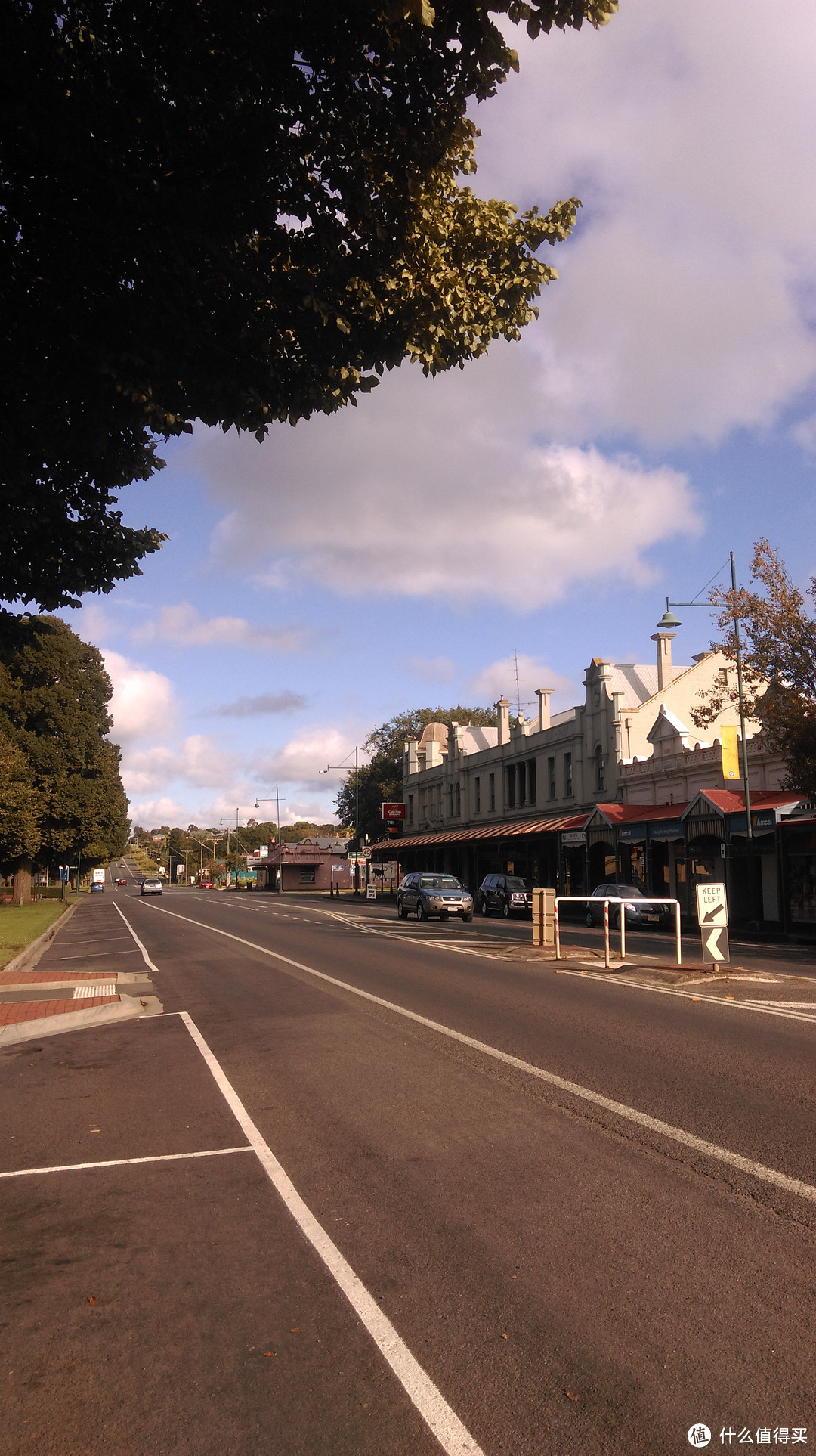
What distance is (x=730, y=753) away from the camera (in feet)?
101

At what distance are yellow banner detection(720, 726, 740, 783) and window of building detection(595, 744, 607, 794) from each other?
47.0 ft

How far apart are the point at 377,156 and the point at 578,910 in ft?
126

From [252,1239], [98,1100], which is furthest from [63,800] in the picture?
[252,1239]

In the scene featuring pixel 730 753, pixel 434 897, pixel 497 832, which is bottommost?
pixel 434 897

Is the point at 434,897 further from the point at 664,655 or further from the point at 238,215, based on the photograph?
the point at 238,215

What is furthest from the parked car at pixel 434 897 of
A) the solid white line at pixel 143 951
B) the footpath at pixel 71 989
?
the footpath at pixel 71 989

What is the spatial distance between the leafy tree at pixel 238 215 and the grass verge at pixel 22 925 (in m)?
14.3

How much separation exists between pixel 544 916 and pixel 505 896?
19008 millimetres

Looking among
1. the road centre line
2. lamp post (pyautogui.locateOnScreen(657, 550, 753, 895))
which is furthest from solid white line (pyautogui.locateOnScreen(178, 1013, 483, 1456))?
lamp post (pyautogui.locateOnScreen(657, 550, 753, 895))

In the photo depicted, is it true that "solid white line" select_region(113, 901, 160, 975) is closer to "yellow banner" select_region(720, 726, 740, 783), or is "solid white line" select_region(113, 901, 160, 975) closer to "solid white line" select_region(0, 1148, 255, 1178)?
"solid white line" select_region(0, 1148, 255, 1178)

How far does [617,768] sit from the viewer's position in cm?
4422

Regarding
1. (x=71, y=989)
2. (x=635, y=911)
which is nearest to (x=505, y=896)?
(x=635, y=911)

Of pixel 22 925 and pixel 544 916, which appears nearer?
pixel 544 916

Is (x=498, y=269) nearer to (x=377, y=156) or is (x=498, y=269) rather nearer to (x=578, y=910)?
(x=377, y=156)
